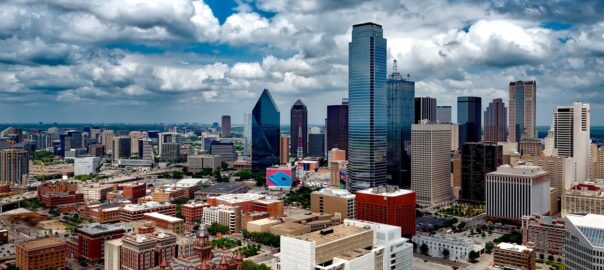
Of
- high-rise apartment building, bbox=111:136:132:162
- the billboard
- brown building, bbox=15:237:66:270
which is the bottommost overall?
brown building, bbox=15:237:66:270

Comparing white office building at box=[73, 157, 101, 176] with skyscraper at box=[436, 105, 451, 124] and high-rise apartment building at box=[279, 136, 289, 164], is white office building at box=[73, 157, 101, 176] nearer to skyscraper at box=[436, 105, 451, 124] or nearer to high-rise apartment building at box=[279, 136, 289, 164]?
high-rise apartment building at box=[279, 136, 289, 164]

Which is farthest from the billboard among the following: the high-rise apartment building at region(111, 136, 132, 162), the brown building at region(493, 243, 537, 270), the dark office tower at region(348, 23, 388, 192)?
the high-rise apartment building at region(111, 136, 132, 162)

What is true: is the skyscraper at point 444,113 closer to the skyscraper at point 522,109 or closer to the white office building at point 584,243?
the skyscraper at point 522,109

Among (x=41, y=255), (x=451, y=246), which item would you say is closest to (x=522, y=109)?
(x=451, y=246)

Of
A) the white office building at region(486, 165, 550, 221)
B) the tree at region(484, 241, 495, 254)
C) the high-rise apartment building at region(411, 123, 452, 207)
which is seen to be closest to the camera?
the tree at region(484, 241, 495, 254)

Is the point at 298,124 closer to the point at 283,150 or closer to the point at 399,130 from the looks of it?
the point at 283,150

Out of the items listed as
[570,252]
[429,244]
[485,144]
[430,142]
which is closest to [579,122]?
[485,144]

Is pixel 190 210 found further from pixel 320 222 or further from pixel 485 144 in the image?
pixel 485 144
